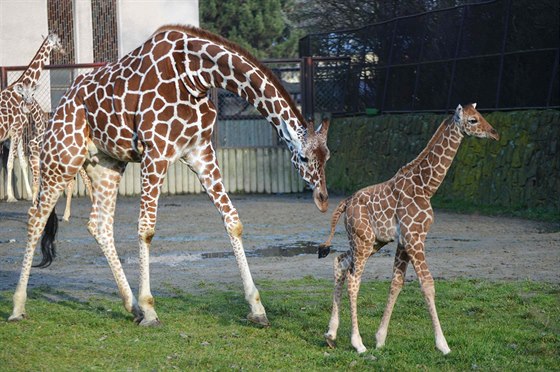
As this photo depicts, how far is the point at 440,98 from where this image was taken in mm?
18344

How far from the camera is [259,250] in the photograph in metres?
13.0

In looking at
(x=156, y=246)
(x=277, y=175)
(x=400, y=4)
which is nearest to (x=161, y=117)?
(x=156, y=246)

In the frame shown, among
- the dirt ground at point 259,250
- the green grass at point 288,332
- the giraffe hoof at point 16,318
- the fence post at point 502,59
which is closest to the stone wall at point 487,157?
the fence post at point 502,59

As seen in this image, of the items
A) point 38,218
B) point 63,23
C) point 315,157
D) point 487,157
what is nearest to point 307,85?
point 487,157

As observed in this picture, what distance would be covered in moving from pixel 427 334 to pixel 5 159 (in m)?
15.1

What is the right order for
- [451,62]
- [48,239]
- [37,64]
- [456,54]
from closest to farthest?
[48,239]
[37,64]
[456,54]
[451,62]

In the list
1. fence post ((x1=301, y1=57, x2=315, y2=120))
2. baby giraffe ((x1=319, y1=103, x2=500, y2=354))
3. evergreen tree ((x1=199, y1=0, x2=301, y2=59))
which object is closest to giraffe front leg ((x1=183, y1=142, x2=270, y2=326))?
baby giraffe ((x1=319, y1=103, x2=500, y2=354))

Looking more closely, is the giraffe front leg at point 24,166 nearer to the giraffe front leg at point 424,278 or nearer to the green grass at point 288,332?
the green grass at point 288,332

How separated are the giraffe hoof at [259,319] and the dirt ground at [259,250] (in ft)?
6.11

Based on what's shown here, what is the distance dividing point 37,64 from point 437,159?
10507mm

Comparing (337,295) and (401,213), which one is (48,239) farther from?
(401,213)

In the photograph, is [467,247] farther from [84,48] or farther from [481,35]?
[84,48]

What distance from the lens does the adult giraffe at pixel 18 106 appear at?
16.3m

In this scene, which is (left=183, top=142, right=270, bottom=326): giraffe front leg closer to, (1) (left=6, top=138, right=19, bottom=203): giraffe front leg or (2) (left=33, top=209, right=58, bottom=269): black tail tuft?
(2) (left=33, top=209, right=58, bottom=269): black tail tuft
